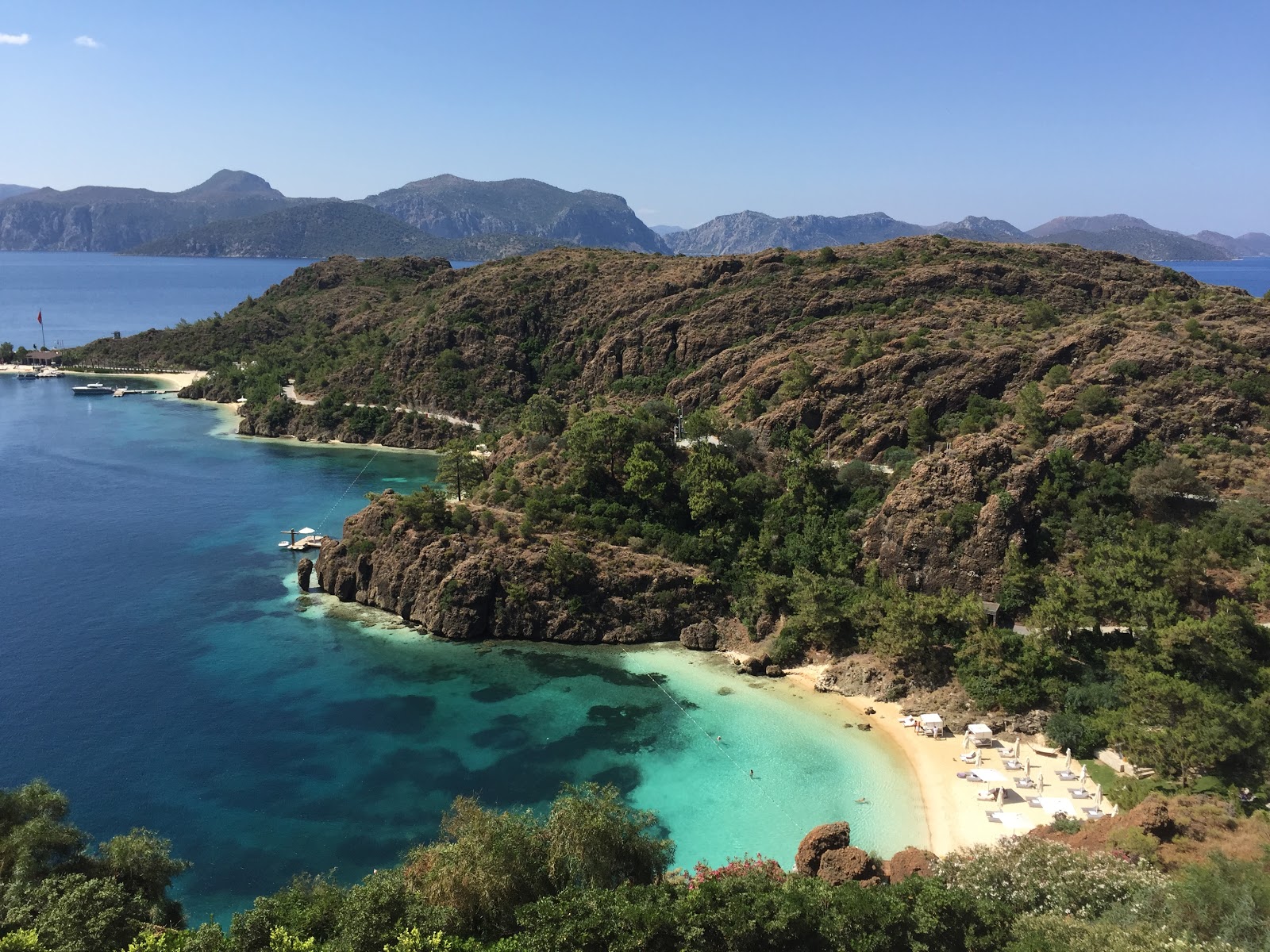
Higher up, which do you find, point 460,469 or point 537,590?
point 460,469

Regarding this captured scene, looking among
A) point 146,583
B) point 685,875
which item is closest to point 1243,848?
point 685,875

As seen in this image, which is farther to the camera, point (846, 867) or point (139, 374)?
point (139, 374)

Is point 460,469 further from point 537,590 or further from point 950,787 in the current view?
point 950,787

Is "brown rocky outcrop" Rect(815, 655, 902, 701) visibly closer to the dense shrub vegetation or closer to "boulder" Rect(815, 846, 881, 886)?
"boulder" Rect(815, 846, 881, 886)

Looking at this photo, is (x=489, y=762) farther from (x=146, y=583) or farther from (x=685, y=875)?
(x=146, y=583)

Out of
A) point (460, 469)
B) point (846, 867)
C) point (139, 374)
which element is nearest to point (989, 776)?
point (846, 867)

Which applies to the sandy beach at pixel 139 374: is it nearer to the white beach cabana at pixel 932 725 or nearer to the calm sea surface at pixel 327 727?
the calm sea surface at pixel 327 727

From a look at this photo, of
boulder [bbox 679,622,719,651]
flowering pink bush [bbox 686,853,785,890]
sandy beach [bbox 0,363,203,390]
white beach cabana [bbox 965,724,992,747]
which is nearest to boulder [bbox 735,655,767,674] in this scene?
boulder [bbox 679,622,719,651]
